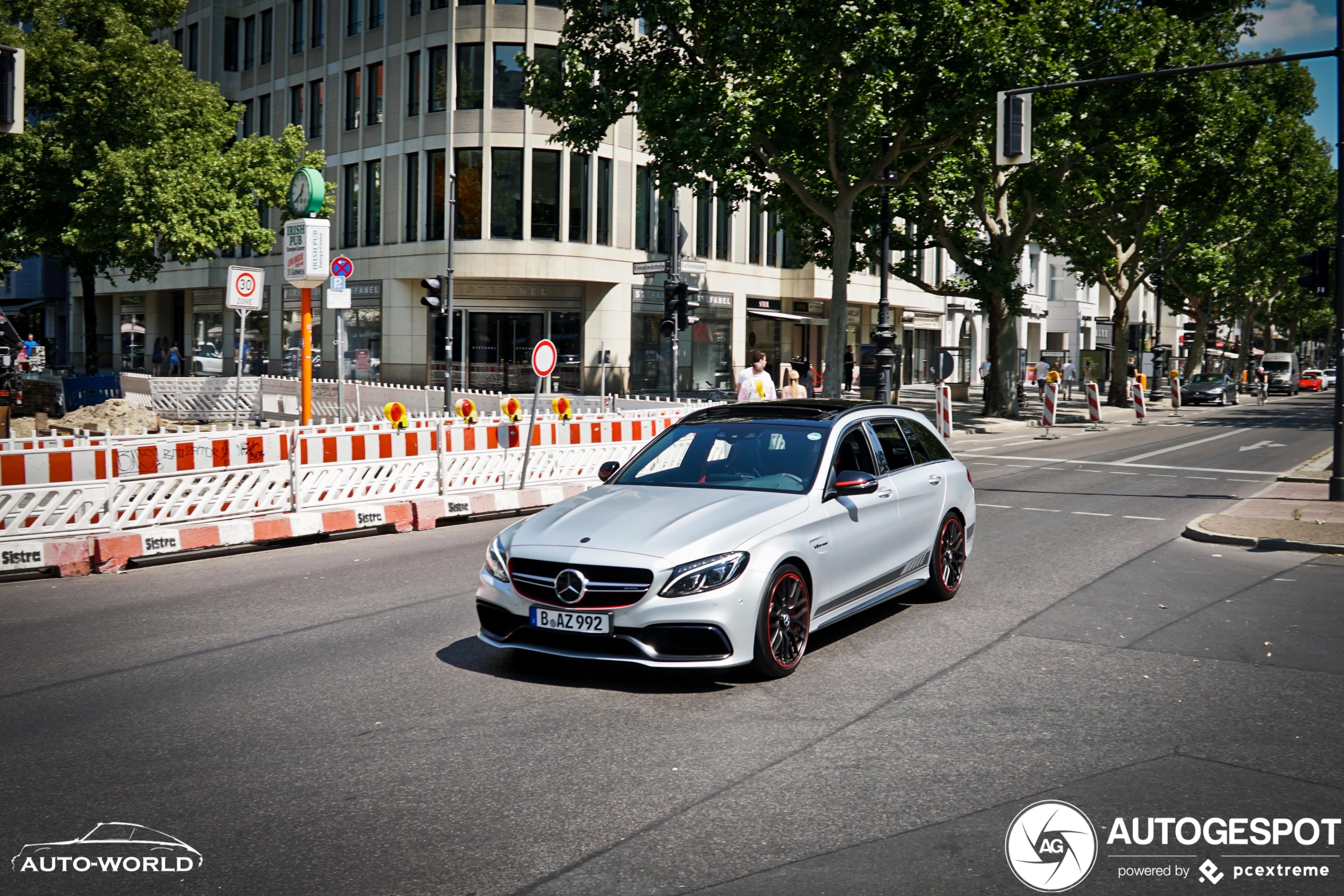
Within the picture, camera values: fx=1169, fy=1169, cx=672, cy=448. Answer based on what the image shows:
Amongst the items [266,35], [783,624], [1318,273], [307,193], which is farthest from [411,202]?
[783,624]

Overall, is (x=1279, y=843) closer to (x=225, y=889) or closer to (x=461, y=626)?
(x=225, y=889)

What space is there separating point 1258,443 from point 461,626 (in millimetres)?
24492

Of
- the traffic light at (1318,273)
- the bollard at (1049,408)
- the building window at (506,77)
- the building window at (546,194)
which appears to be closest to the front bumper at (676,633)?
the traffic light at (1318,273)

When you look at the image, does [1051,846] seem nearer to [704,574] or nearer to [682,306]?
[704,574]

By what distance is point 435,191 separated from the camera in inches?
1590

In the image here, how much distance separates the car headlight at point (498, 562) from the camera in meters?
6.44

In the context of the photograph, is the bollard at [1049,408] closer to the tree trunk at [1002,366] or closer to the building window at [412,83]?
the tree trunk at [1002,366]

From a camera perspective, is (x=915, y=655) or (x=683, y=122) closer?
(x=915, y=655)

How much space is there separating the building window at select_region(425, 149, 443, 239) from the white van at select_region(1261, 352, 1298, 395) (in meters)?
53.1

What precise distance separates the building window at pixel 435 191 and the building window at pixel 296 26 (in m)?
10.5

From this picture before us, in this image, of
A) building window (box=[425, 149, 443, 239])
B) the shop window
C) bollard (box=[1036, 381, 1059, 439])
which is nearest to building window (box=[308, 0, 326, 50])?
the shop window

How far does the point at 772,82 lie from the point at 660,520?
21.0 metres

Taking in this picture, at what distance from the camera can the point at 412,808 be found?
4.52 meters

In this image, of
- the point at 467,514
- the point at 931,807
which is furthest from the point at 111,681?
the point at 467,514
